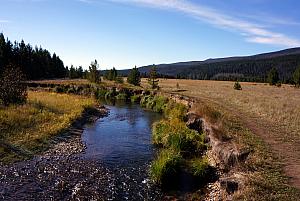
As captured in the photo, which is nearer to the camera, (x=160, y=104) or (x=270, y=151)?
(x=270, y=151)

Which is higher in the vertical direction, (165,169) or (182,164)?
(165,169)

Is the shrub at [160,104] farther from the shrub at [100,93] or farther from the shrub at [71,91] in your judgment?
the shrub at [71,91]

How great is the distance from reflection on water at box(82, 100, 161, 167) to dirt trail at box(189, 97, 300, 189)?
25.6 feet

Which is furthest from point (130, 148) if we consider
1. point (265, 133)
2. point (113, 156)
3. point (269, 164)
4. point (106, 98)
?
point (106, 98)

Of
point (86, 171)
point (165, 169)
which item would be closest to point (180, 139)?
point (165, 169)

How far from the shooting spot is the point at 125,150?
26250mm

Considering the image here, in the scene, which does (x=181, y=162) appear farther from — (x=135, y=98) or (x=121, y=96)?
(x=121, y=96)

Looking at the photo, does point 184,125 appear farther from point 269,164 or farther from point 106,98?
point 106,98

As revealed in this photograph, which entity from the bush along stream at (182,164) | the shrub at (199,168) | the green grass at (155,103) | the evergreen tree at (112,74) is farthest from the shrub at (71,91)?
the shrub at (199,168)

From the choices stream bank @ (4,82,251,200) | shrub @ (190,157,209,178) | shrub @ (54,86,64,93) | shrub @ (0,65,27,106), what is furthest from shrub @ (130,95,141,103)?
shrub @ (190,157,209,178)

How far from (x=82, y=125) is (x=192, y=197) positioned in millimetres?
21145

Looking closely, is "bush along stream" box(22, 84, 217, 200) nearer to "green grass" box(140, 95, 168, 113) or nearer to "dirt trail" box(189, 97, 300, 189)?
"dirt trail" box(189, 97, 300, 189)

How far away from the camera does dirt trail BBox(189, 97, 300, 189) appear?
54.8 ft

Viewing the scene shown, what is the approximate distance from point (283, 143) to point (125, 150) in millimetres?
10613
